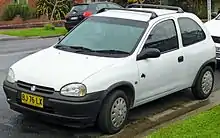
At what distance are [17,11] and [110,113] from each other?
24.7 meters

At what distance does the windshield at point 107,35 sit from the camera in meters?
6.89

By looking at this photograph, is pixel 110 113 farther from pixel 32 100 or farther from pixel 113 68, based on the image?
pixel 32 100

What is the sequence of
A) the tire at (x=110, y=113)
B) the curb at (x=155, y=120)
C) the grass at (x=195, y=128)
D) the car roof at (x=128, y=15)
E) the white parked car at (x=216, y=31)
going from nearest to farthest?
1. the grass at (x=195, y=128)
2. the tire at (x=110, y=113)
3. the curb at (x=155, y=120)
4. the car roof at (x=128, y=15)
5. the white parked car at (x=216, y=31)

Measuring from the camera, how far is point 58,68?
6215 mm

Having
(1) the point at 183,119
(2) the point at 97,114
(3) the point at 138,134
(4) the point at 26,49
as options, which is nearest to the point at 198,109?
(1) the point at 183,119

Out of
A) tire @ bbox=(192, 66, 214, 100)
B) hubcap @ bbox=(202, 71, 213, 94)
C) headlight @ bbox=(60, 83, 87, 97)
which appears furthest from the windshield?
hubcap @ bbox=(202, 71, 213, 94)

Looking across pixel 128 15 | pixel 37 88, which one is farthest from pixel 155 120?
pixel 37 88

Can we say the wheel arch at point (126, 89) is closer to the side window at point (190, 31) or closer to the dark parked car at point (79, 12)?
the side window at point (190, 31)

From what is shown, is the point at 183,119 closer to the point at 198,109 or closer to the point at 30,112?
the point at 198,109

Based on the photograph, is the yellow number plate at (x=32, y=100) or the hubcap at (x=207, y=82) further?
the hubcap at (x=207, y=82)

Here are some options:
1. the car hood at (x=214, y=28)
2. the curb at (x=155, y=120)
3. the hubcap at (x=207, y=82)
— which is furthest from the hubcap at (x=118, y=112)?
the car hood at (x=214, y=28)

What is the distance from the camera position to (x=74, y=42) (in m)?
7.21

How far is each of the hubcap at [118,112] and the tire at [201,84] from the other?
6.89ft

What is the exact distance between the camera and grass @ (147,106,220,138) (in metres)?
5.81
